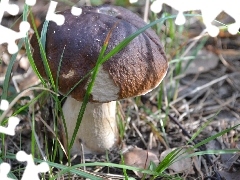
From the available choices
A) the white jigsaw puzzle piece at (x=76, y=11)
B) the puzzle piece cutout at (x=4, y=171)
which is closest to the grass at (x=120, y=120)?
the puzzle piece cutout at (x=4, y=171)

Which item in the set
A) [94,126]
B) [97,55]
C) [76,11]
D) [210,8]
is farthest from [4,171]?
[210,8]

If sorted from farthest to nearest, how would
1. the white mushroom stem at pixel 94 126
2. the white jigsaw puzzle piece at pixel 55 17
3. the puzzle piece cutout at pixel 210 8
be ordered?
the white mushroom stem at pixel 94 126
the white jigsaw puzzle piece at pixel 55 17
the puzzle piece cutout at pixel 210 8

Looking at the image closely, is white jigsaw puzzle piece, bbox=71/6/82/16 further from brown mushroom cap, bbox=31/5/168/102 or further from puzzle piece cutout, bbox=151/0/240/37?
puzzle piece cutout, bbox=151/0/240/37

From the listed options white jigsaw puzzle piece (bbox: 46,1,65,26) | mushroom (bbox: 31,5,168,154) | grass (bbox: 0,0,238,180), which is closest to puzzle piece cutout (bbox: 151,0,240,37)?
grass (bbox: 0,0,238,180)

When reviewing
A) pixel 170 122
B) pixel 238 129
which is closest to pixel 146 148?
pixel 170 122

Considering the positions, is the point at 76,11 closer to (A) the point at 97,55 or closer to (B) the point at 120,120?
(A) the point at 97,55

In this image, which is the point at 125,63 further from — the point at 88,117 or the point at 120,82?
the point at 88,117

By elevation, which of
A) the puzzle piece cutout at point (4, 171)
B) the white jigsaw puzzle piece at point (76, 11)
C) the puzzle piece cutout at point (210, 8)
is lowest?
the puzzle piece cutout at point (4, 171)

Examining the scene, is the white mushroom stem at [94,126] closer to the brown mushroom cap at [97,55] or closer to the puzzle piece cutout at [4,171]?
the brown mushroom cap at [97,55]
